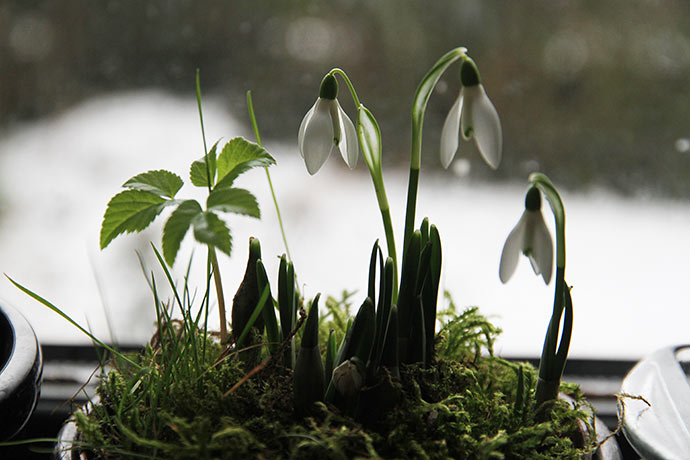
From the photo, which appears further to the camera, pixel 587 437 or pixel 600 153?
pixel 600 153

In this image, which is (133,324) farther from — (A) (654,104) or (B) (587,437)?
(A) (654,104)

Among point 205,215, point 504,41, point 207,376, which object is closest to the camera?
point 205,215

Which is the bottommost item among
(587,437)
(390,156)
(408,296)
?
(587,437)

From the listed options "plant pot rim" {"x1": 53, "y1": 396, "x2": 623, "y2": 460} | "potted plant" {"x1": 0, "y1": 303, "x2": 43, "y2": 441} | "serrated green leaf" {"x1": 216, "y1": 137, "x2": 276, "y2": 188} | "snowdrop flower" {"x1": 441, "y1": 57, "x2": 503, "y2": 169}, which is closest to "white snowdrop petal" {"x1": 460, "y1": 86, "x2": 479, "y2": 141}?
"snowdrop flower" {"x1": 441, "y1": 57, "x2": 503, "y2": 169}

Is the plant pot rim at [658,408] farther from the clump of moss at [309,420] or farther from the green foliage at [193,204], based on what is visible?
the green foliage at [193,204]

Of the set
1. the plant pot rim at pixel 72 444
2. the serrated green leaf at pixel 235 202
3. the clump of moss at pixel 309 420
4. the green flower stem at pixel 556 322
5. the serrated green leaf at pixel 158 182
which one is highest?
the serrated green leaf at pixel 158 182

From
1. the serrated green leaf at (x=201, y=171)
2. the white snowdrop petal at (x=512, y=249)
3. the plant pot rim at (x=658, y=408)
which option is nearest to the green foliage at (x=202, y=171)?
the serrated green leaf at (x=201, y=171)

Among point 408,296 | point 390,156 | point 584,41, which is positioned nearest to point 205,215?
point 408,296

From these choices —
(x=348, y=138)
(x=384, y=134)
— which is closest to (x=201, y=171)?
(x=348, y=138)
